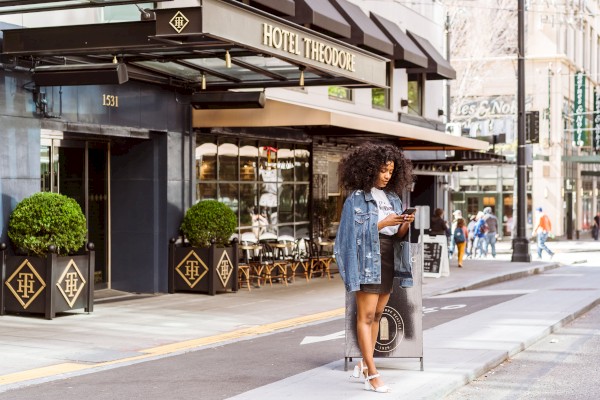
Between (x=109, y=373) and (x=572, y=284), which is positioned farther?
(x=572, y=284)

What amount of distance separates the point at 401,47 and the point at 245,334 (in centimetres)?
1514

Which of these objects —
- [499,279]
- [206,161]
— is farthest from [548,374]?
[499,279]

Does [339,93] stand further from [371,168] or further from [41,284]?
[371,168]

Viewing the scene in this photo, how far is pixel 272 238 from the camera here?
21.8 metres

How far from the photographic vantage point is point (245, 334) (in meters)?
13.0

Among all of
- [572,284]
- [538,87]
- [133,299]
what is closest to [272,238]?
[133,299]

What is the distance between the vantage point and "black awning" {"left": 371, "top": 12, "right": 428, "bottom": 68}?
2648cm

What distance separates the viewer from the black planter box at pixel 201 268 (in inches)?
691

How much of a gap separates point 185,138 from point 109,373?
30.5 feet

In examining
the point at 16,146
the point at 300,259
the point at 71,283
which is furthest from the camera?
the point at 300,259

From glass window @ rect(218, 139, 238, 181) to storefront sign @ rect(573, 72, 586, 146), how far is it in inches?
1382

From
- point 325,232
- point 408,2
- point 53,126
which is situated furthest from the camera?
point 408,2

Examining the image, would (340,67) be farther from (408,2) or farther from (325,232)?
(408,2)

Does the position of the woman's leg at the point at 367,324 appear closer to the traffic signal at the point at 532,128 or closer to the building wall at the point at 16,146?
the building wall at the point at 16,146
